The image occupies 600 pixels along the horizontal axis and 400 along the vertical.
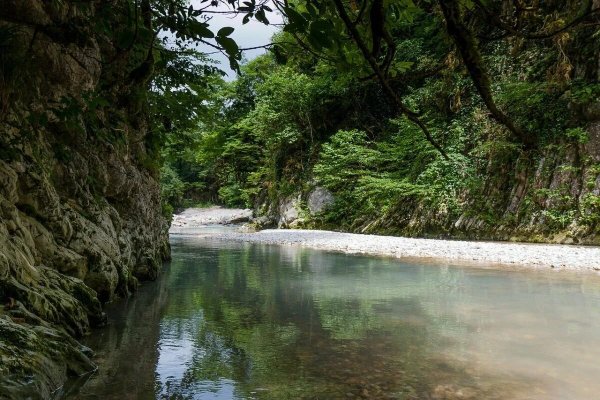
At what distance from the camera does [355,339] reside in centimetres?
440

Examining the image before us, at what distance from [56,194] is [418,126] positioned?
4918 mm

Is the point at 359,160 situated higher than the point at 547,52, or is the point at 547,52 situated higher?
the point at 547,52

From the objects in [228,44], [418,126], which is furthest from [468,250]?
[228,44]

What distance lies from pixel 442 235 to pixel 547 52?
649 centimetres

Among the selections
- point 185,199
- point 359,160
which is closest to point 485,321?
point 359,160

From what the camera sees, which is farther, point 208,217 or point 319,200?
point 208,217

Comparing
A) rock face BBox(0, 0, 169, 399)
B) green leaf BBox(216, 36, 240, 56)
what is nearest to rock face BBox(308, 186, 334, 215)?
rock face BBox(0, 0, 169, 399)

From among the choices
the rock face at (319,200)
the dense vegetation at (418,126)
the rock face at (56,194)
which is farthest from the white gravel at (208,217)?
the rock face at (56,194)

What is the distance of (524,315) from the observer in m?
5.33

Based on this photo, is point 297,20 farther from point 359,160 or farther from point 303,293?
point 359,160

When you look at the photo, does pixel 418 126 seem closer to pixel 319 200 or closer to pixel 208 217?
pixel 319 200

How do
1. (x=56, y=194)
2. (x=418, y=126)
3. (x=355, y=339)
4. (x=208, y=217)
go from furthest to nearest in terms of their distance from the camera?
(x=208, y=217), (x=418, y=126), (x=56, y=194), (x=355, y=339)

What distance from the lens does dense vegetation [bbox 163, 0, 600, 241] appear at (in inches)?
303

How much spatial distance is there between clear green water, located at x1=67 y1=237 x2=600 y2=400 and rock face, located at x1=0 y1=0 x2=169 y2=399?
0.35m
